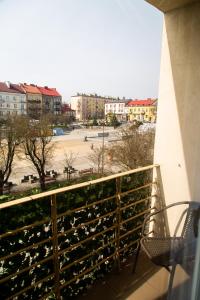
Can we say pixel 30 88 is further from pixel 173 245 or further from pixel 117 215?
pixel 173 245

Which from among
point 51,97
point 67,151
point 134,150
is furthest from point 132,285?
point 51,97

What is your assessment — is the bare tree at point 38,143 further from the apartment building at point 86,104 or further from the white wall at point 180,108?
the apartment building at point 86,104

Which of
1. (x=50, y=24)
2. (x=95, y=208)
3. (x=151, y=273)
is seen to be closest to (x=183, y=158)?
(x=95, y=208)

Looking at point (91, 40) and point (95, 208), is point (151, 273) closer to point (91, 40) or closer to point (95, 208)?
point (95, 208)

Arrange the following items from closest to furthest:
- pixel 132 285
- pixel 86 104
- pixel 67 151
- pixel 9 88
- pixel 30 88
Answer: pixel 132 285 → pixel 67 151 → pixel 9 88 → pixel 30 88 → pixel 86 104

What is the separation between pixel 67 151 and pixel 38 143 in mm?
9239

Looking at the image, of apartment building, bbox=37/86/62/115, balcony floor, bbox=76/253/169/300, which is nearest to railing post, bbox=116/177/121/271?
balcony floor, bbox=76/253/169/300

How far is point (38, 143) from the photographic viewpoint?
665 inches

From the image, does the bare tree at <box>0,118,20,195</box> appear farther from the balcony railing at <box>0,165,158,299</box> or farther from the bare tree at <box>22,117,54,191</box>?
the balcony railing at <box>0,165,158,299</box>

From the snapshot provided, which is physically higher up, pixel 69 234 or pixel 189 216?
pixel 189 216

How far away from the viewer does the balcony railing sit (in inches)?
54.9

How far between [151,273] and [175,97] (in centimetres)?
144

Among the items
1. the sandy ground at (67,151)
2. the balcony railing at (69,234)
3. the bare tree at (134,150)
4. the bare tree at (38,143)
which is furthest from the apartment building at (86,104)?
the balcony railing at (69,234)

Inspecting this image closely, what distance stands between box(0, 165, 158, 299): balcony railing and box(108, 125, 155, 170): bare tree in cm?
913
